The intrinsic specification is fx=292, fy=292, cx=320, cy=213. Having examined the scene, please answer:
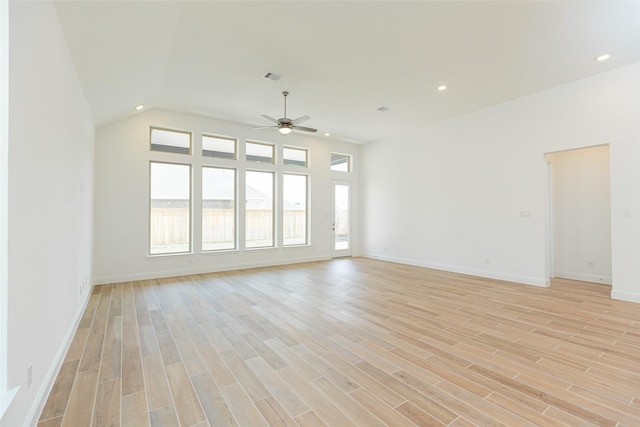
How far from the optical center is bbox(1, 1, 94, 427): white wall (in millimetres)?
1607

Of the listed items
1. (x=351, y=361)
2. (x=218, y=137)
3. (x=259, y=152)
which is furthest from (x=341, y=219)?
(x=351, y=361)

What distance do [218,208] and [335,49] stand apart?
439 cm

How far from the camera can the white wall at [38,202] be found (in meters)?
1.61

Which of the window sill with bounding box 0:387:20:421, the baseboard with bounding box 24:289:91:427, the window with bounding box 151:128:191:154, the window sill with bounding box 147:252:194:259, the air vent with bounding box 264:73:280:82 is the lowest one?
the baseboard with bounding box 24:289:91:427

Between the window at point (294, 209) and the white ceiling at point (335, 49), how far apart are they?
266 centimetres

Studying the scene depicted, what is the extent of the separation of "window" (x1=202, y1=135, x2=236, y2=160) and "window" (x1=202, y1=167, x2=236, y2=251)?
34cm

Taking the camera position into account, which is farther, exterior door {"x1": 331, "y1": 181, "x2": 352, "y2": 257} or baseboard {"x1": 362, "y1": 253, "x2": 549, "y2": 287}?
exterior door {"x1": 331, "y1": 181, "x2": 352, "y2": 257}

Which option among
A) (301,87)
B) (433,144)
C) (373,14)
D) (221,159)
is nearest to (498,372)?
(373,14)

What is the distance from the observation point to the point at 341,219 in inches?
347

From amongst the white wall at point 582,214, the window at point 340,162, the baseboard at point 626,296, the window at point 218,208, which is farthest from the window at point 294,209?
the baseboard at point 626,296

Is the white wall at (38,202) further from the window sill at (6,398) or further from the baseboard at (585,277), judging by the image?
the baseboard at (585,277)

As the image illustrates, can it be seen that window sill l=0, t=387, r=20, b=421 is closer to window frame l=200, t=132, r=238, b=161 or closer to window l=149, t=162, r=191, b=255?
window l=149, t=162, r=191, b=255

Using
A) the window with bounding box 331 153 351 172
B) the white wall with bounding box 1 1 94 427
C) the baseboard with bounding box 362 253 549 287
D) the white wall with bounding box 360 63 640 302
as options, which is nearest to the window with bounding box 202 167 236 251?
the window with bounding box 331 153 351 172

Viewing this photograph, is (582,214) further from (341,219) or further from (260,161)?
(260,161)
